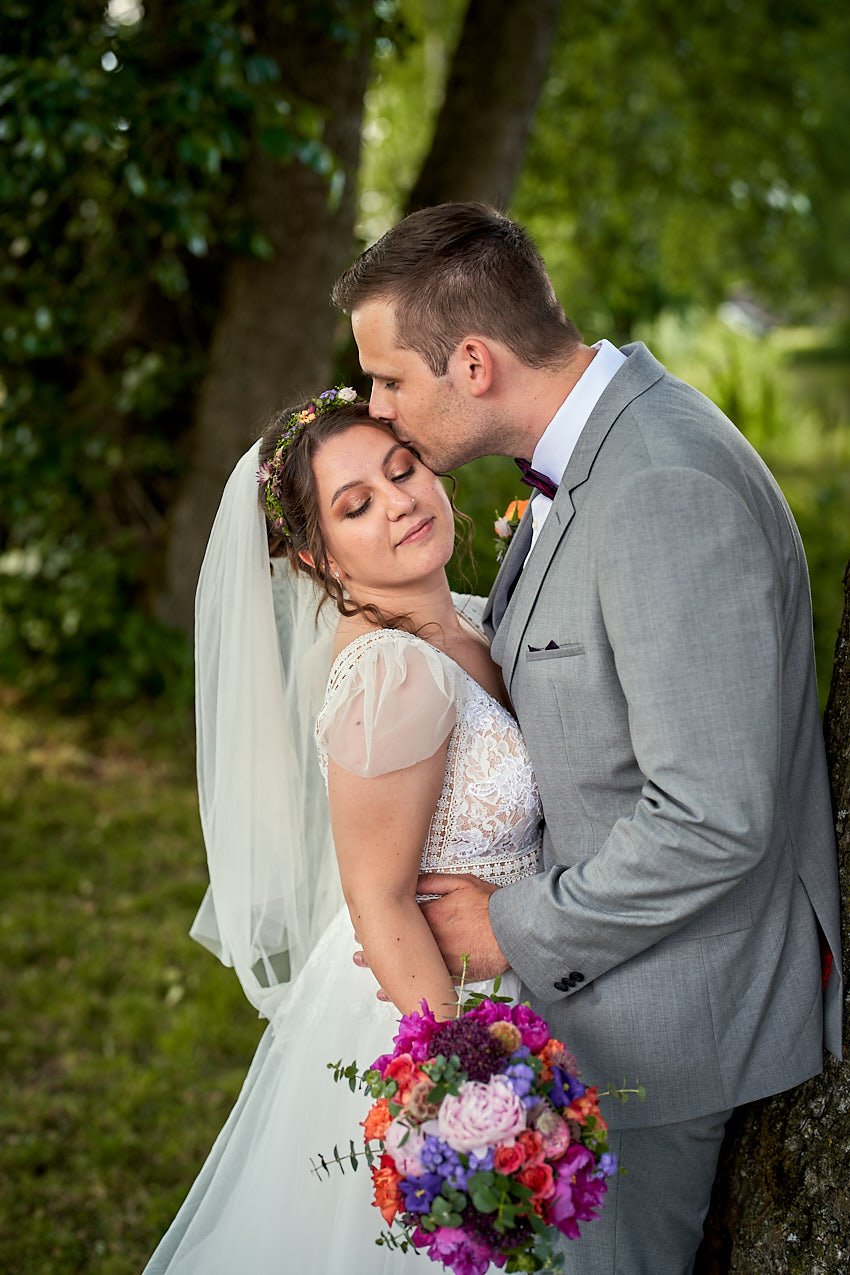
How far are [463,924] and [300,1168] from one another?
74 centimetres

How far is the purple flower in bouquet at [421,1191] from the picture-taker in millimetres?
1677

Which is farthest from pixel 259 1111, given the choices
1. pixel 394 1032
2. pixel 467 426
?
pixel 467 426

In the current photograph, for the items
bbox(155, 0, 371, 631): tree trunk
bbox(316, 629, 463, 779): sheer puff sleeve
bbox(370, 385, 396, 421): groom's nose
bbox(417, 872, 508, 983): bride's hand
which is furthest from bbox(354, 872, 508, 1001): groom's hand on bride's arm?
bbox(155, 0, 371, 631): tree trunk

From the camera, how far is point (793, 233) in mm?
11078

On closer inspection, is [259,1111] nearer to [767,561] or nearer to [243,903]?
[243,903]

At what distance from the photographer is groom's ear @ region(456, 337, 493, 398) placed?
2.26 m

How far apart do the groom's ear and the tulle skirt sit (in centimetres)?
127

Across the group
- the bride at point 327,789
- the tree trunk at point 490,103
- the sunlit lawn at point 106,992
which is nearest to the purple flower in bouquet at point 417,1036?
the bride at point 327,789

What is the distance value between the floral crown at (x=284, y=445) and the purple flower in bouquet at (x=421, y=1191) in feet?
5.02

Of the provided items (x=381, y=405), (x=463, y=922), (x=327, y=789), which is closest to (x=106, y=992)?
(x=327, y=789)

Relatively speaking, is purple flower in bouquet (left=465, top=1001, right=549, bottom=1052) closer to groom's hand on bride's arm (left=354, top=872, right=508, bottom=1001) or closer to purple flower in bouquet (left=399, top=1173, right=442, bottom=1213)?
purple flower in bouquet (left=399, top=1173, right=442, bottom=1213)

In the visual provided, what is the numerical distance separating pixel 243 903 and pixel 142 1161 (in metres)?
1.54

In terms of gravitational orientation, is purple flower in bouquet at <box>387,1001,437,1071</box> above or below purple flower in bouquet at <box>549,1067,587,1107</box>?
above

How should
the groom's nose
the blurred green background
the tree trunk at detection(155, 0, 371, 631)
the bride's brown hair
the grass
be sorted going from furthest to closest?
the tree trunk at detection(155, 0, 371, 631) < the blurred green background < the grass < the bride's brown hair < the groom's nose
